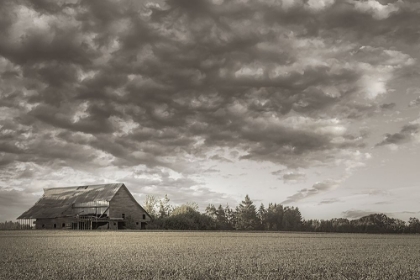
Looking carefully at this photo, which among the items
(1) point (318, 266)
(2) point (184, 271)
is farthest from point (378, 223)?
(2) point (184, 271)

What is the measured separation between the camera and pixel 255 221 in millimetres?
103562

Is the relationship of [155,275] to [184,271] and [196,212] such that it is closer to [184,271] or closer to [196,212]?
[184,271]

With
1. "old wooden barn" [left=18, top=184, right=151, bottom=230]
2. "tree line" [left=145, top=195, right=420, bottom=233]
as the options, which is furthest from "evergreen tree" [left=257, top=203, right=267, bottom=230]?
"old wooden barn" [left=18, top=184, right=151, bottom=230]

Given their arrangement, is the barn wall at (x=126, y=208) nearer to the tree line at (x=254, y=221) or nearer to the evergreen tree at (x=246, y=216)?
the tree line at (x=254, y=221)

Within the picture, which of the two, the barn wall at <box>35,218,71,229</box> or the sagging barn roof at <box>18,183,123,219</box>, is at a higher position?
the sagging barn roof at <box>18,183,123,219</box>

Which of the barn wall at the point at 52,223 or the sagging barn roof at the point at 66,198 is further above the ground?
the sagging barn roof at the point at 66,198

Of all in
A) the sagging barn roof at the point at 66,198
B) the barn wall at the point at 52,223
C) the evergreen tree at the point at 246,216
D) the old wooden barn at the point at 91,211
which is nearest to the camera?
the old wooden barn at the point at 91,211

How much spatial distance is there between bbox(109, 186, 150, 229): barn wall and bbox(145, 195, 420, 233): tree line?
3.57m

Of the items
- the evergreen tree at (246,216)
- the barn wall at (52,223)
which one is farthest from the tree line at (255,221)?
the barn wall at (52,223)

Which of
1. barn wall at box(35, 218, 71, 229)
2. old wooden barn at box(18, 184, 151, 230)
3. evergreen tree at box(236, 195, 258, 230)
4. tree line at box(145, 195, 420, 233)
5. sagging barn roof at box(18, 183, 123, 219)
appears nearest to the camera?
tree line at box(145, 195, 420, 233)

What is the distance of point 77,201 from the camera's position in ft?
276

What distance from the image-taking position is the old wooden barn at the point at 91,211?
76250 millimetres

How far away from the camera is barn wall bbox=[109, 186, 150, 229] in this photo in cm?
7712

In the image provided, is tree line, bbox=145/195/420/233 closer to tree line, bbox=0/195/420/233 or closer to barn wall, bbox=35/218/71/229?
tree line, bbox=0/195/420/233
